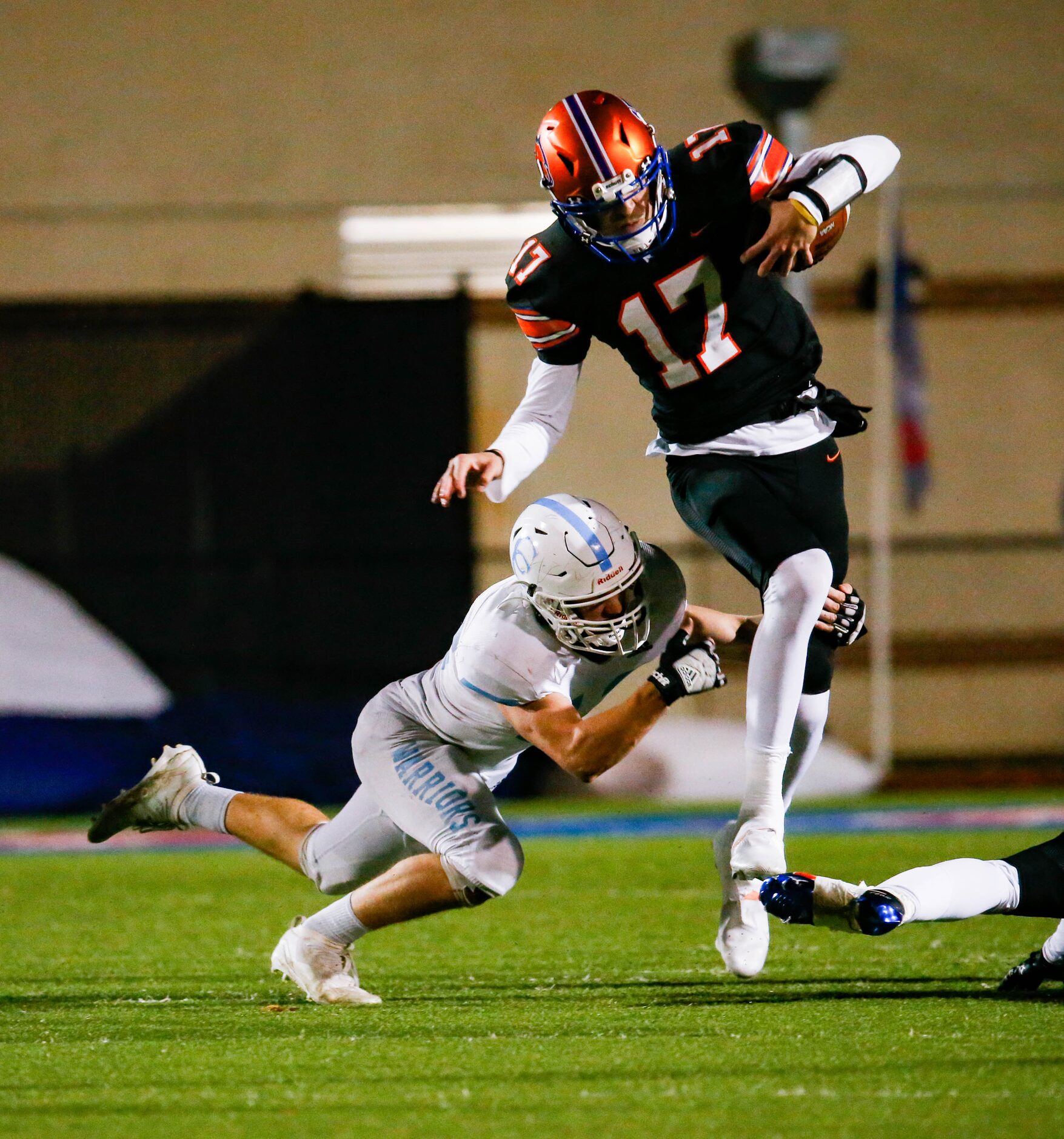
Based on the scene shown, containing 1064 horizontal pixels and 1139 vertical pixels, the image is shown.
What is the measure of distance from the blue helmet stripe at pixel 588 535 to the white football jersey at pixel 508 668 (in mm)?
172

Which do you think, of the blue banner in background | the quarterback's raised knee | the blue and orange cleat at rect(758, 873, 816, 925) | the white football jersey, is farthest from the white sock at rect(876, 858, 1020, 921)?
the blue banner in background

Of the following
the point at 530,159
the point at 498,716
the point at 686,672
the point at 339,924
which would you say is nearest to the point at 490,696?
the point at 498,716

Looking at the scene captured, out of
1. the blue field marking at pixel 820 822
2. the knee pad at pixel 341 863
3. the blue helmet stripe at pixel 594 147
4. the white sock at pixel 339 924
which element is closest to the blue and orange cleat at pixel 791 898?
the white sock at pixel 339 924

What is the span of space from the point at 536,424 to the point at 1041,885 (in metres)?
1.47

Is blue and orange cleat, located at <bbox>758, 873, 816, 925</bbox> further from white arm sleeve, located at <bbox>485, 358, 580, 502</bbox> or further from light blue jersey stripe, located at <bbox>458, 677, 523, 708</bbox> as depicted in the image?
white arm sleeve, located at <bbox>485, 358, 580, 502</bbox>

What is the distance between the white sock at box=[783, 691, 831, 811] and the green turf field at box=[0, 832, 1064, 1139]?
0.47 metres

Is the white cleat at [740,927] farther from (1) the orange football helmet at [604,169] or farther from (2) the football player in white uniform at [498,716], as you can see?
(1) the orange football helmet at [604,169]

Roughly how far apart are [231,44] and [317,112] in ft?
2.28

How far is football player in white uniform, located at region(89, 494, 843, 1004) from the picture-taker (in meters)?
3.61

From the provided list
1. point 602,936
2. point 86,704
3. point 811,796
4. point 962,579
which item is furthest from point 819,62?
point 602,936

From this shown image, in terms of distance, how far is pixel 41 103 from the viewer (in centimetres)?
1087

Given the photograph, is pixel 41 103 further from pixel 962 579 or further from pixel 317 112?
pixel 962 579

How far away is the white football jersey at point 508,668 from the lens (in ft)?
12.1

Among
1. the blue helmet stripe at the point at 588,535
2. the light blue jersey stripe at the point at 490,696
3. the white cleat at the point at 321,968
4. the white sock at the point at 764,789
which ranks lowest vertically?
the white cleat at the point at 321,968
